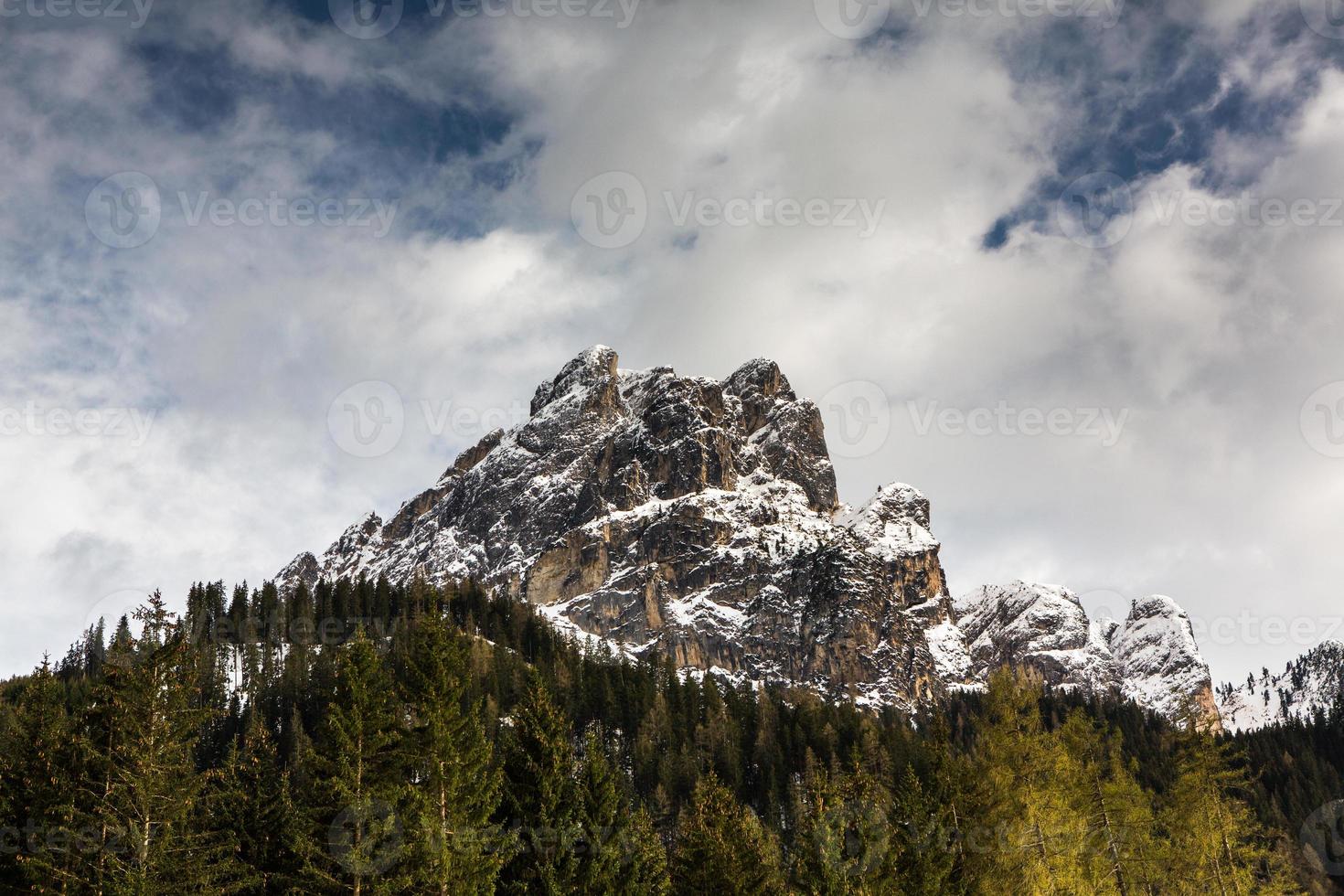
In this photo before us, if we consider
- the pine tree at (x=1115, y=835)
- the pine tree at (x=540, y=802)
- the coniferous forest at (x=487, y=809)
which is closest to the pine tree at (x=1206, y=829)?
the coniferous forest at (x=487, y=809)

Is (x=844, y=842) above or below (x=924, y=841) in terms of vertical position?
above

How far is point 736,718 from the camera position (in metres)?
116

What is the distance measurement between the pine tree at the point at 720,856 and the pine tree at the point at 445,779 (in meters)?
9.68

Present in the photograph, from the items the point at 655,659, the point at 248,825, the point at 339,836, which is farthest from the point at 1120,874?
the point at 655,659

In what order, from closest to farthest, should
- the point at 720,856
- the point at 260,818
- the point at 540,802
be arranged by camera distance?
the point at 540,802, the point at 720,856, the point at 260,818

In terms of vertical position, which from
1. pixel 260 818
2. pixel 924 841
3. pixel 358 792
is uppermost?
pixel 358 792

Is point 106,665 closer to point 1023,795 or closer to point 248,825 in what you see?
point 248,825

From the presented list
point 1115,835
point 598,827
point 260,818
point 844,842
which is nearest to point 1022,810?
point 1115,835

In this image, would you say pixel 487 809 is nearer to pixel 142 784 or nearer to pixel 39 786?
pixel 142 784

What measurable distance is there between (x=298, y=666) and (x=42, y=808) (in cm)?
8440

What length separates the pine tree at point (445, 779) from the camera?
27984mm

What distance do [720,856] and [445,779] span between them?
12057 millimetres

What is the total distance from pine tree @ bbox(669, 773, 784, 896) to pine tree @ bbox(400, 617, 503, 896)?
9.68m

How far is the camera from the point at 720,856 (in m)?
36.2
